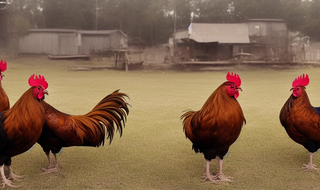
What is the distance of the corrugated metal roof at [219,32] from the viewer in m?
18.6

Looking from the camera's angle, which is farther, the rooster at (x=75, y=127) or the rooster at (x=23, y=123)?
the rooster at (x=75, y=127)

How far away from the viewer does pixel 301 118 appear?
379cm

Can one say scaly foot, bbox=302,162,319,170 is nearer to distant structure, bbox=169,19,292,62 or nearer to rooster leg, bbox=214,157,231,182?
rooster leg, bbox=214,157,231,182

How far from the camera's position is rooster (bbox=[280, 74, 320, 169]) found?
3785 millimetres

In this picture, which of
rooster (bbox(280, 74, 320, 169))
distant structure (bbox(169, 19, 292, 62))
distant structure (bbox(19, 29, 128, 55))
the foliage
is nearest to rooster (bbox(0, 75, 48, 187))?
rooster (bbox(280, 74, 320, 169))

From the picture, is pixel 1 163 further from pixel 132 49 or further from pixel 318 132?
pixel 132 49

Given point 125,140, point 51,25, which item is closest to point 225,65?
point 51,25

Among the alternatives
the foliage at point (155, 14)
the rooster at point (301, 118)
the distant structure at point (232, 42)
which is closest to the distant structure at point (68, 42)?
the foliage at point (155, 14)

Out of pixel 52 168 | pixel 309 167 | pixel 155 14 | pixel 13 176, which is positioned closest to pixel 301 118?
pixel 309 167

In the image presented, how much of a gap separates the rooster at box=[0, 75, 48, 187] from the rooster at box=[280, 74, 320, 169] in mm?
3105

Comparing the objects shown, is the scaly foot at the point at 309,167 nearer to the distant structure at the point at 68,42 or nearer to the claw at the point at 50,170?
the claw at the point at 50,170

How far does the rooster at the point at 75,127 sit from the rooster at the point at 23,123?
0.26m

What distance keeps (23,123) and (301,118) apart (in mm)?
3351

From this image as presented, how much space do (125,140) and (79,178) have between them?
172cm
